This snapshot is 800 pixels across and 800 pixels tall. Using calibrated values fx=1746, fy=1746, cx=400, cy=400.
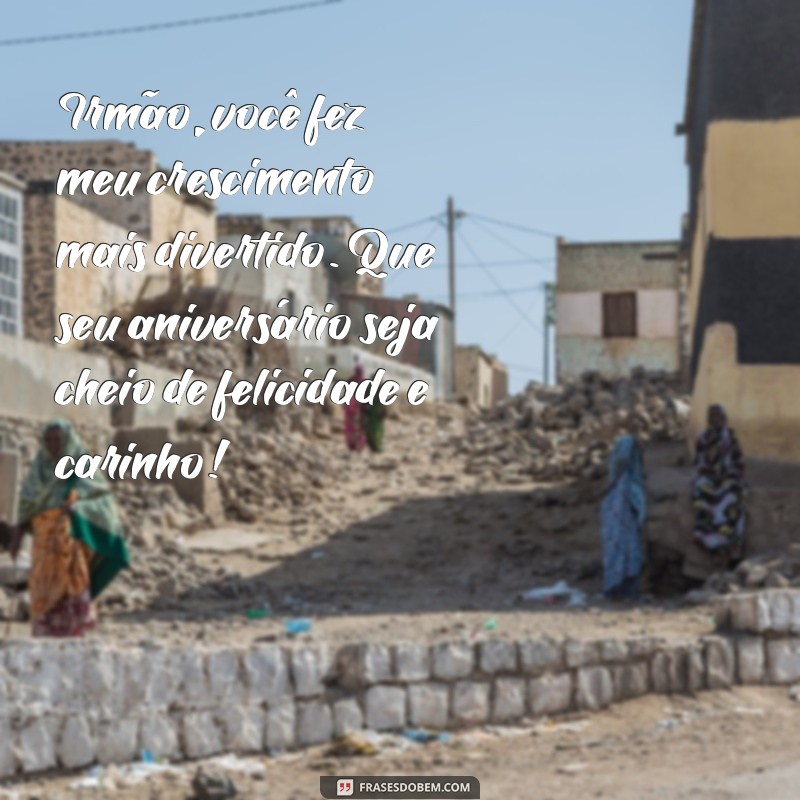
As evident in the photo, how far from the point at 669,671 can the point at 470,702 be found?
4.05 ft

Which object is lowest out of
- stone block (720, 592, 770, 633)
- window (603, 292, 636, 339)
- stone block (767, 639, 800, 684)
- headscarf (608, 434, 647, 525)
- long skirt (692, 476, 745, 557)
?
stone block (767, 639, 800, 684)

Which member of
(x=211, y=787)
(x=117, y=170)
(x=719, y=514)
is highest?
(x=117, y=170)

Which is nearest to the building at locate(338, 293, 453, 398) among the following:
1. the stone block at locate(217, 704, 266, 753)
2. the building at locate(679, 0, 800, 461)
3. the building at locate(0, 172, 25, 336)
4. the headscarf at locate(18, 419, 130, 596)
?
the building at locate(0, 172, 25, 336)

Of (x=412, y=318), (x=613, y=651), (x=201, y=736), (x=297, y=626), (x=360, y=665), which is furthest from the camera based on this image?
(x=412, y=318)

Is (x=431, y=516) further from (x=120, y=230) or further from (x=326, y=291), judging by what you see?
(x=326, y=291)

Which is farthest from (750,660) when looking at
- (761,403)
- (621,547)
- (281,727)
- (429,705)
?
(761,403)

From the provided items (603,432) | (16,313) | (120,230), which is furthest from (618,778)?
(120,230)

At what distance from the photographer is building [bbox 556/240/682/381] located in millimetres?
40812

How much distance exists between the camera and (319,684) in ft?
25.2

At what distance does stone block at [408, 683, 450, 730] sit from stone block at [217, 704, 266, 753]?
2.47ft

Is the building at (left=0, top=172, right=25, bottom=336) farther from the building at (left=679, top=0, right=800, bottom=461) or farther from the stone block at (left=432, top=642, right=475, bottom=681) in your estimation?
the stone block at (left=432, top=642, right=475, bottom=681)

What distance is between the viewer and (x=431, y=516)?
18188mm

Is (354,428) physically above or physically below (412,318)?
below

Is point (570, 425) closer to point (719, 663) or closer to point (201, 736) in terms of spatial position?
point (719, 663)
